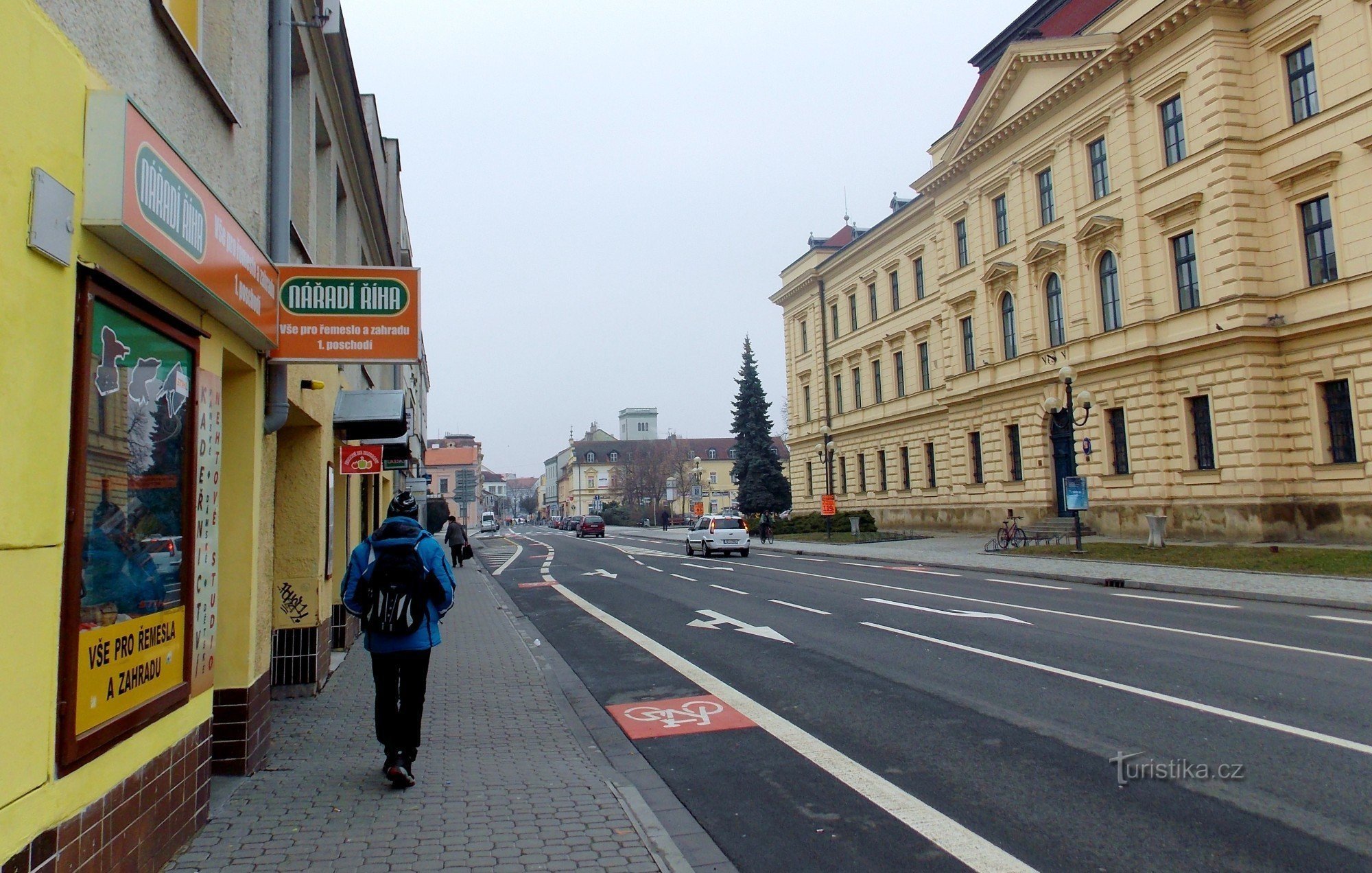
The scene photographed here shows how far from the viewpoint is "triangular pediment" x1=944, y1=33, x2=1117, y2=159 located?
3031 cm

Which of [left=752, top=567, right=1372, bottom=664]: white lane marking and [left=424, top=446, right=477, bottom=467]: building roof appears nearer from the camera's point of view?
[left=752, top=567, right=1372, bottom=664]: white lane marking

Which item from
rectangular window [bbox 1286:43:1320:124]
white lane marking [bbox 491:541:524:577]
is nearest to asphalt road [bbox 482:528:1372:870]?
white lane marking [bbox 491:541:524:577]

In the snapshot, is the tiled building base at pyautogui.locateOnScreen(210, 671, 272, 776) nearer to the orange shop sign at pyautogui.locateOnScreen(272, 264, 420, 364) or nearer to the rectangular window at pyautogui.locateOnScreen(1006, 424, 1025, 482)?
the orange shop sign at pyautogui.locateOnScreen(272, 264, 420, 364)

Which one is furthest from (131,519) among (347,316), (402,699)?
(347,316)

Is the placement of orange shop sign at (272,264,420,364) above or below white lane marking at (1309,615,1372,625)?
above

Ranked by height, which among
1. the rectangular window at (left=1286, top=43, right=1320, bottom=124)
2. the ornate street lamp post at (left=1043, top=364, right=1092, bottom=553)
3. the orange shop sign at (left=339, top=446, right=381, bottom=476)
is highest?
the rectangular window at (left=1286, top=43, right=1320, bottom=124)

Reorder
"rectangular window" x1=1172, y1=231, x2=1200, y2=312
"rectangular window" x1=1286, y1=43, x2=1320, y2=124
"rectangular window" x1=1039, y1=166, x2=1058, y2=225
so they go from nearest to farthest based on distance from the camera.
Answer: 1. "rectangular window" x1=1286, y1=43, x2=1320, y2=124
2. "rectangular window" x1=1172, y1=231, x2=1200, y2=312
3. "rectangular window" x1=1039, y1=166, x2=1058, y2=225

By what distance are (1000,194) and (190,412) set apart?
36526mm

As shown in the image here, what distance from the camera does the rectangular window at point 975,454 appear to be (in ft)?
127

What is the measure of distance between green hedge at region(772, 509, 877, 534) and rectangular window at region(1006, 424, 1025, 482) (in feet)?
30.8

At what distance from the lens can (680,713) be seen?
7820 millimetres

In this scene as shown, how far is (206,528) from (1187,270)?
2931 centimetres

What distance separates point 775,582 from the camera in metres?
20.3

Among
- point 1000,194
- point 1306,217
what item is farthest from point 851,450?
point 1306,217
